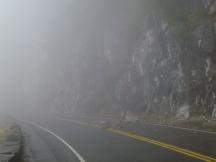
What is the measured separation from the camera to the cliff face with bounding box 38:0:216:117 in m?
30.6

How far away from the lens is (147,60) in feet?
128

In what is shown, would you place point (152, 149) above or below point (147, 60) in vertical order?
below

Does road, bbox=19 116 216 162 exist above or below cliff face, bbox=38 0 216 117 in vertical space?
below

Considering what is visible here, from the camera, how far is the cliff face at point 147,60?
30.6 metres

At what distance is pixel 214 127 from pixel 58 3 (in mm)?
75576

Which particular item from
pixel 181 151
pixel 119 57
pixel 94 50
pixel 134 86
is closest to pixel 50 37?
pixel 94 50

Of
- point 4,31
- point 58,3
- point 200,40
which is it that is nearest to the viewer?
point 200,40

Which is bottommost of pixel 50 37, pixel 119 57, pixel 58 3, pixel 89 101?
pixel 89 101

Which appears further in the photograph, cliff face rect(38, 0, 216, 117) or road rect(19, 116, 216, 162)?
cliff face rect(38, 0, 216, 117)

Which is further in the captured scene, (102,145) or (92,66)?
(92,66)

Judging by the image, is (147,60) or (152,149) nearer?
(152,149)

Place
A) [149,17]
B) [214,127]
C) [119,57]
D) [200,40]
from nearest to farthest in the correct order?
[214,127] < [200,40] < [149,17] < [119,57]

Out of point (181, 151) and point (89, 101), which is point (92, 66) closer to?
point (89, 101)

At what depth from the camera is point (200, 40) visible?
102ft
